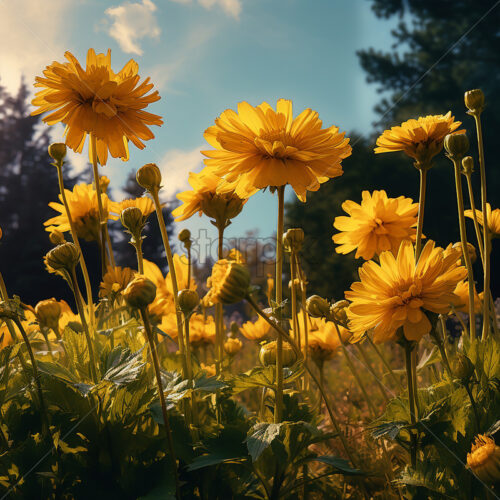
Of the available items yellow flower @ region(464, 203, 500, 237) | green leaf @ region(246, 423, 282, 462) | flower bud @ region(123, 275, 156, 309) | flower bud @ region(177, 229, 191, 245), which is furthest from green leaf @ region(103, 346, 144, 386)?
yellow flower @ region(464, 203, 500, 237)

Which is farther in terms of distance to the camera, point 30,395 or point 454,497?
point 30,395

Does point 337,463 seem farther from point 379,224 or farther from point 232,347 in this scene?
point 232,347

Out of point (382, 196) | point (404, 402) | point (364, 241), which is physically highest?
point (382, 196)

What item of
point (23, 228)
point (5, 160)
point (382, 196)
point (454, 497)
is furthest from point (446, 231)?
point (5, 160)

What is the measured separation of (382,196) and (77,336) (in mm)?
1039

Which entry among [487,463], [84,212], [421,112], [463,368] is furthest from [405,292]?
[421,112]

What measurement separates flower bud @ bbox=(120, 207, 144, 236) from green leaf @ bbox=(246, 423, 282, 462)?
665 mm

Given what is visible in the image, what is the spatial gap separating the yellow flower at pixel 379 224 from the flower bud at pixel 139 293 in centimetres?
81

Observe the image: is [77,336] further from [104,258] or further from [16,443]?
[104,258]

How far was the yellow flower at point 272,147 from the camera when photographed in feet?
3.95

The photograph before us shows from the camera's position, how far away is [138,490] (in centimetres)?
117

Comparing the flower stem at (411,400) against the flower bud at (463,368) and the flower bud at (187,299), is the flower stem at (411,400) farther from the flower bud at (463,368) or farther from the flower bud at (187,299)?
the flower bud at (187,299)

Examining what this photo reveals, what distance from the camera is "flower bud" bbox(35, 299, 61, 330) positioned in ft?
5.14

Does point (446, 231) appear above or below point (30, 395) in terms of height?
above
